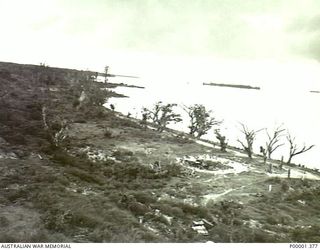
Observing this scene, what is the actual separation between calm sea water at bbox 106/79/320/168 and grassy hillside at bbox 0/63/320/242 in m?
1.70

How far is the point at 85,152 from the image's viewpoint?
1139 cm

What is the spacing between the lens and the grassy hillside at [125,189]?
729 cm

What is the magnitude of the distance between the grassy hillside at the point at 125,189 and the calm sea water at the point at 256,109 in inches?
66.8

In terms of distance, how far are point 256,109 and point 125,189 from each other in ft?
43.5

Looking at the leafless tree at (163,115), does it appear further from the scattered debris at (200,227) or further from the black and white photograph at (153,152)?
the scattered debris at (200,227)

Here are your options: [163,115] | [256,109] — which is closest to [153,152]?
[163,115]

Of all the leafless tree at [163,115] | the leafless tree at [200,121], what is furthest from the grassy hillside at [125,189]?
the leafless tree at [200,121]

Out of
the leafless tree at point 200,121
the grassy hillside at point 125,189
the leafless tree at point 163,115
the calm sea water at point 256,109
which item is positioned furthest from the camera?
the leafless tree at point 200,121

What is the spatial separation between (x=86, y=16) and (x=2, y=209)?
534cm

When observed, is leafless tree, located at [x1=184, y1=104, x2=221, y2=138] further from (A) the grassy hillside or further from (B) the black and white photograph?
(B) the black and white photograph

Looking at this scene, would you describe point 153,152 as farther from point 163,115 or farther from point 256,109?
point 256,109

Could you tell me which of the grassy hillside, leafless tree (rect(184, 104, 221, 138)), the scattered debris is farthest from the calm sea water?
the scattered debris

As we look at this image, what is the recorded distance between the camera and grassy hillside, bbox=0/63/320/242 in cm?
729

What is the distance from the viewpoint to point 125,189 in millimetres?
9297
